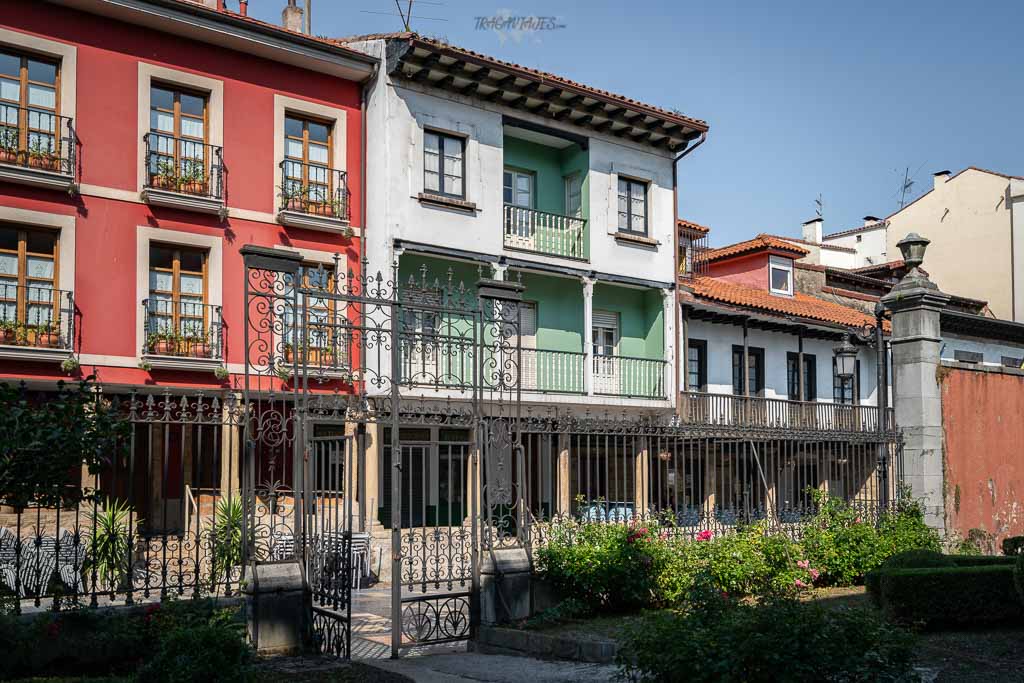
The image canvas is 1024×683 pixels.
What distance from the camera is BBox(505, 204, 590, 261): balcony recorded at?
81.9 ft

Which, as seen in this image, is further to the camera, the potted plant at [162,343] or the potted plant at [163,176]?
the potted plant at [163,176]

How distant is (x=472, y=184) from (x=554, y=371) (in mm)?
5078

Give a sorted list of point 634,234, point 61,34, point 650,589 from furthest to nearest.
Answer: point 634,234 < point 61,34 < point 650,589

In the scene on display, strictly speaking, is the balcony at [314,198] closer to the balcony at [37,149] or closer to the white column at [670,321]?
the balcony at [37,149]

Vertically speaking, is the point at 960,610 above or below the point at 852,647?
below

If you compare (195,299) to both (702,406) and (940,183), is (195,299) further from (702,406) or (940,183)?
(940,183)

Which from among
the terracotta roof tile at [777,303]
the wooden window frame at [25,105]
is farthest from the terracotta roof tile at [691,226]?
the wooden window frame at [25,105]

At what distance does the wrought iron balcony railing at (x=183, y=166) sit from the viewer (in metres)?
19.7

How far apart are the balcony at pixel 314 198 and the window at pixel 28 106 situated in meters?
4.63

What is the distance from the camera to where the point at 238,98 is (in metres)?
20.8

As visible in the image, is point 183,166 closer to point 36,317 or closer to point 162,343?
point 162,343

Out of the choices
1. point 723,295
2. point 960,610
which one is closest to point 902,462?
point 960,610

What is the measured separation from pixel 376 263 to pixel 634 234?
8315mm

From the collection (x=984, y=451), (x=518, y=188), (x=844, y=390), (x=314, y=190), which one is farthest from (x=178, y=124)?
(x=844, y=390)
